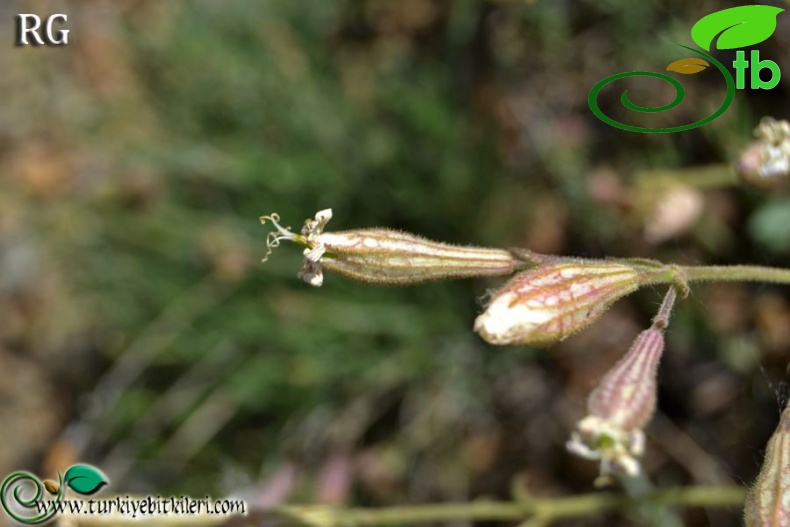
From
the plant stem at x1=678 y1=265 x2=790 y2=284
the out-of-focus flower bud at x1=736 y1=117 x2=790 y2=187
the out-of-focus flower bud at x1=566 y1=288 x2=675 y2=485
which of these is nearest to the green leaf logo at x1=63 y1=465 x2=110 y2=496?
the out-of-focus flower bud at x1=566 y1=288 x2=675 y2=485

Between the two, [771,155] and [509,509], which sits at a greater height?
[771,155]

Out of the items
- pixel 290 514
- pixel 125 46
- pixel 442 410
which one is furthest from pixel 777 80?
pixel 125 46

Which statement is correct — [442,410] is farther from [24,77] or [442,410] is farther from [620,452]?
[24,77]

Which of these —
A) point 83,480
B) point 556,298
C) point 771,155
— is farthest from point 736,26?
point 83,480

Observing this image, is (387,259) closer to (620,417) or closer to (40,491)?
(620,417)

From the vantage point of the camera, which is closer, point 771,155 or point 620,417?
point 620,417

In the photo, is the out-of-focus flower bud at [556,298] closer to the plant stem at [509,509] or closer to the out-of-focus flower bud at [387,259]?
the out-of-focus flower bud at [387,259]

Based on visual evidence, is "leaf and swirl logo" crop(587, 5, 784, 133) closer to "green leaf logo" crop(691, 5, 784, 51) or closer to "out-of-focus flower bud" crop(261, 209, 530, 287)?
"green leaf logo" crop(691, 5, 784, 51)
